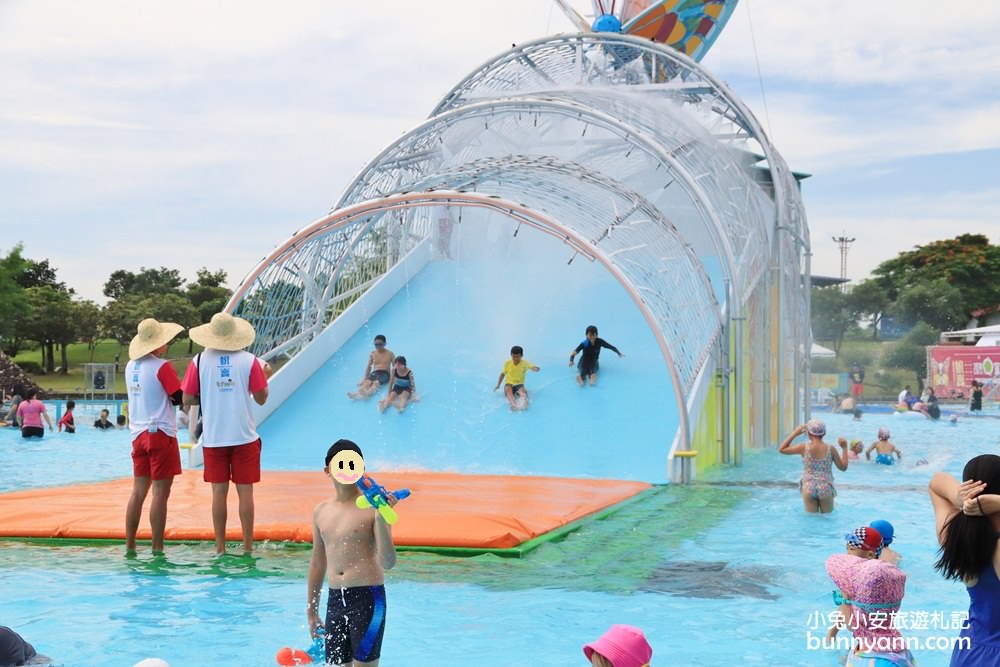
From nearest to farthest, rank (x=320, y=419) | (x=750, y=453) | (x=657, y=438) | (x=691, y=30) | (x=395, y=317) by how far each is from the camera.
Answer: (x=657, y=438)
(x=320, y=419)
(x=750, y=453)
(x=395, y=317)
(x=691, y=30)

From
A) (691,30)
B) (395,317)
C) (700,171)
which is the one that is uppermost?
(691,30)

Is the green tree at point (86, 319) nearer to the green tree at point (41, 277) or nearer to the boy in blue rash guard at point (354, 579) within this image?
the green tree at point (41, 277)

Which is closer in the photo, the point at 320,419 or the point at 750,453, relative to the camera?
the point at 320,419

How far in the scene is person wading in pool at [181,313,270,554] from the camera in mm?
8203

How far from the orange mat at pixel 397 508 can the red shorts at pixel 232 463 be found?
803 mm

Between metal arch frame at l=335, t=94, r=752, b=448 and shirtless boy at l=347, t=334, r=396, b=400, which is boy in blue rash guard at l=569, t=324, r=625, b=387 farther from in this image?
shirtless boy at l=347, t=334, r=396, b=400

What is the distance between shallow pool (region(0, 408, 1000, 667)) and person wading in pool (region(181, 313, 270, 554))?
0.46 m

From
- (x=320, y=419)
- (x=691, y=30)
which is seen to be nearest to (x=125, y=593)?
(x=320, y=419)

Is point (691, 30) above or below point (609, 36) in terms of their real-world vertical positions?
above

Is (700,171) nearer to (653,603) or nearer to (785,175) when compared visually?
(785,175)

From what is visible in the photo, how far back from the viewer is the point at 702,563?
8188 millimetres

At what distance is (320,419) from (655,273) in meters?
5.20

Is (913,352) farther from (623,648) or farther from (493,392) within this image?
(623,648)

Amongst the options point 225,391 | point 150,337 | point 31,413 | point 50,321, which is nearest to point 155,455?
point 225,391
